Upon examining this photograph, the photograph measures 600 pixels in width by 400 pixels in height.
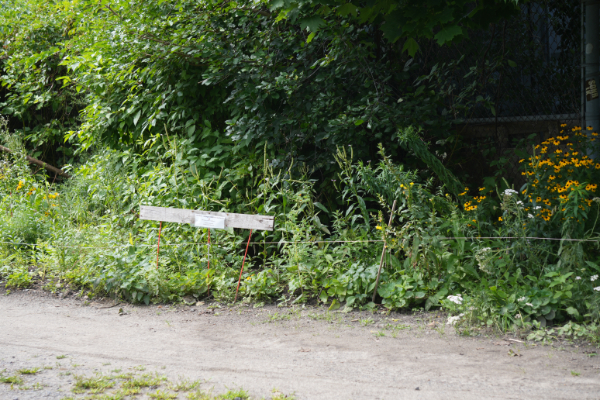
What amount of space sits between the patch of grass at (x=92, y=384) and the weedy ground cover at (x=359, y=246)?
5.44 feet

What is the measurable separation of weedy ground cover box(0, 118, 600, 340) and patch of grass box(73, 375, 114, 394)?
5.44ft

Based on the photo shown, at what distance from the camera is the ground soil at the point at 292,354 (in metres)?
3.06

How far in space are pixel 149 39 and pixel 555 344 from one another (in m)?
5.20

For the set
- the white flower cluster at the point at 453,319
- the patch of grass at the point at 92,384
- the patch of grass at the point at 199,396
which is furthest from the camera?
the white flower cluster at the point at 453,319

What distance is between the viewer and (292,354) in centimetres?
369

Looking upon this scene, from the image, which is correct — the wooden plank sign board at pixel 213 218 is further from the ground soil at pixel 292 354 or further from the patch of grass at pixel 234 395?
Result: the patch of grass at pixel 234 395

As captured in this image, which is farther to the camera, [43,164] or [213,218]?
[43,164]

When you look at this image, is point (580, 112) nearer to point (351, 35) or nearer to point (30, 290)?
point (351, 35)

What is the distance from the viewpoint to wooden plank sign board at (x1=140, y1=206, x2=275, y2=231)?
4906 millimetres

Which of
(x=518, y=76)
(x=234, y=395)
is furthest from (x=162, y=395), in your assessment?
(x=518, y=76)

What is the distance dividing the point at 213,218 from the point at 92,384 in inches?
85.6

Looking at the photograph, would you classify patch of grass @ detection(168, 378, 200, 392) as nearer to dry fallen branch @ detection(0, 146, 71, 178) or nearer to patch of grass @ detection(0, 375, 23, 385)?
patch of grass @ detection(0, 375, 23, 385)

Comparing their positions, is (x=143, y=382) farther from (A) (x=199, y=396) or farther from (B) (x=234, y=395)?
(B) (x=234, y=395)

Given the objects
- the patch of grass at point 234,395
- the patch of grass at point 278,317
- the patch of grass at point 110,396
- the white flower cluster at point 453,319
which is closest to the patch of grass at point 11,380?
the patch of grass at point 110,396
